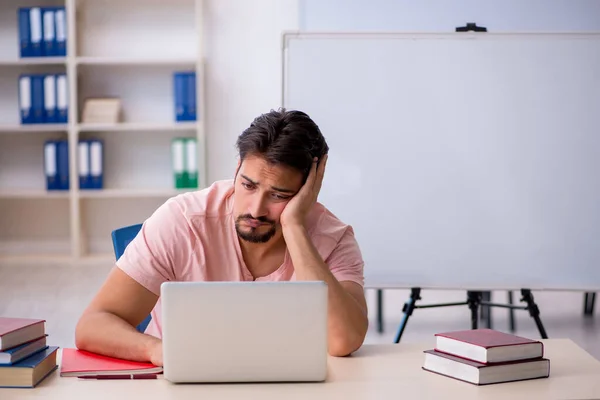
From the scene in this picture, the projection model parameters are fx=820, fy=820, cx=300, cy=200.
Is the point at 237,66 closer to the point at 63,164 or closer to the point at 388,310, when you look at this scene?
the point at 63,164

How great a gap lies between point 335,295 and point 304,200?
253 millimetres

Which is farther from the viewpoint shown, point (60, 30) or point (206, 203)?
point (60, 30)

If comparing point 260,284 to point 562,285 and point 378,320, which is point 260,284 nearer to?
point 562,285

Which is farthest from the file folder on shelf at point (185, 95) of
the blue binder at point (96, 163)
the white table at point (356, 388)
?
the white table at point (356, 388)

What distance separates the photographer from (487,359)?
1332mm

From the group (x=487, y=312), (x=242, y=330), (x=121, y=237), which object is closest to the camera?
(x=242, y=330)

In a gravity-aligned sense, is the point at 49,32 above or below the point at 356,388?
above

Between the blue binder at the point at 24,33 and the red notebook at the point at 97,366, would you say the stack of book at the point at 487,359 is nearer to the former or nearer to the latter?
the red notebook at the point at 97,366

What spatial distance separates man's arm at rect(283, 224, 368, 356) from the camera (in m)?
1.54

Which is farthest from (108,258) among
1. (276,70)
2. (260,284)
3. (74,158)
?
(260,284)

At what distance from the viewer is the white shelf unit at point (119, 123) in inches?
226

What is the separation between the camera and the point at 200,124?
5.50m

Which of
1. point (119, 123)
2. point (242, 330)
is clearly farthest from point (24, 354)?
point (119, 123)

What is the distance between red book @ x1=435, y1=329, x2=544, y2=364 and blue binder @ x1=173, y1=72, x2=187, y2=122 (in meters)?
4.31
